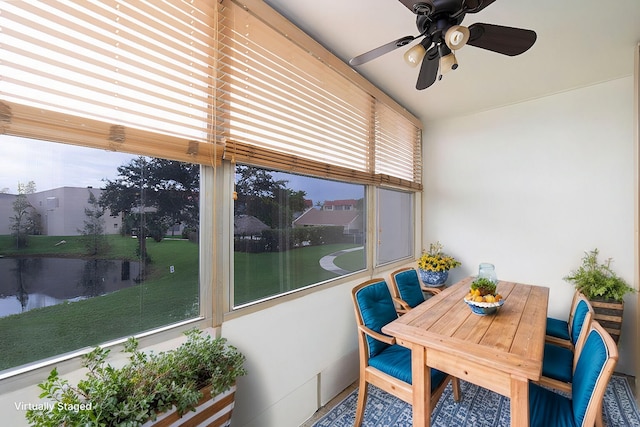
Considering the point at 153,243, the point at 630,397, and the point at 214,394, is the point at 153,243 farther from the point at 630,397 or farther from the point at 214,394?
the point at 630,397

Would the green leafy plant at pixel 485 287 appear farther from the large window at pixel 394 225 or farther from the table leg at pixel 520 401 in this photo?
the large window at pixel 394 225

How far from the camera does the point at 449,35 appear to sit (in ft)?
4.04

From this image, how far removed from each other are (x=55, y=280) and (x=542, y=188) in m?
4.10

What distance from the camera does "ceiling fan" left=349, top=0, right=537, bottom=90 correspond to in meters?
1.21

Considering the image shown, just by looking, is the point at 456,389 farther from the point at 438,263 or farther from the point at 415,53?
the point at 415,53

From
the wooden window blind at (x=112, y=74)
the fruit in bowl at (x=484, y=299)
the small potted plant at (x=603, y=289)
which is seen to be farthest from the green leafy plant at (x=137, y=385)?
the small potted plant at (x=603, y=289)

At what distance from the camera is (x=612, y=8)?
65.5 inches

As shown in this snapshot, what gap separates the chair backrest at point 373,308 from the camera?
72.7 inches

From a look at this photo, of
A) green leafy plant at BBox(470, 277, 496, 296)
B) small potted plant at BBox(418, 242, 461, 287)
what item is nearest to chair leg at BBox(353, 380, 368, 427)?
green leafy plant at BBox(470, 277, 496, 296)

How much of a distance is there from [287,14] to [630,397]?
4037mm

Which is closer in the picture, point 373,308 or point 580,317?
point 580,317

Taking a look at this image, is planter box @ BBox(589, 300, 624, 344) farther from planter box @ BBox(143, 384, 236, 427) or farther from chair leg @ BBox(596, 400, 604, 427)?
planter box @ BBox(143, 384, 236, 427)

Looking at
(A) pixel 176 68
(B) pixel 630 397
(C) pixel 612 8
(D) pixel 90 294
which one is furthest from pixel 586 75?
(D) pixel 90 294

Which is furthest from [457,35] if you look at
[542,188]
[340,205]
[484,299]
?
[542,188]
